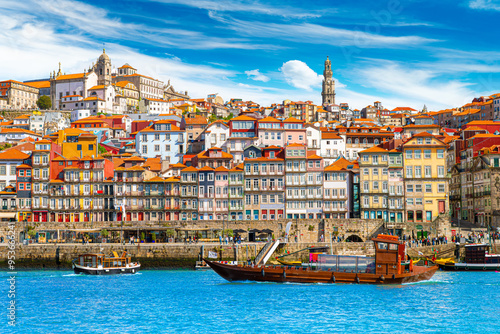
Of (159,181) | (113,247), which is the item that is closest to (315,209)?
(159,181)

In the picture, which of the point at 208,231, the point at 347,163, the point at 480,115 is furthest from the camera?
the point at 480,115

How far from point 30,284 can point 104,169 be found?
1206 inches

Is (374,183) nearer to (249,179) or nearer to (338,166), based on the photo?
(338,166)

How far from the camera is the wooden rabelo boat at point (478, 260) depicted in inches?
2502

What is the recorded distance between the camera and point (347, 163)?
8625cm

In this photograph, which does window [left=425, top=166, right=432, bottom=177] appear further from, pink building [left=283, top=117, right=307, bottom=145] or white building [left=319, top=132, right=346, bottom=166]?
white building [left=319, top=132, right=346, bottom=166]

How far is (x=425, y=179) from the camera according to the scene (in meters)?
79.1

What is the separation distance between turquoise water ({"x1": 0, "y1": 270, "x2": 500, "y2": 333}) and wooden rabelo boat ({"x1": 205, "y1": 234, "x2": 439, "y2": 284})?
0.73m

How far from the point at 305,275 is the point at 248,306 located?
11.0 m

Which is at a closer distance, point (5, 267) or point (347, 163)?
point (5, 267)

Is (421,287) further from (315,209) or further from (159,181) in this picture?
(159,181)

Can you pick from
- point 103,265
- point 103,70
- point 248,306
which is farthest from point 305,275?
point 103,70

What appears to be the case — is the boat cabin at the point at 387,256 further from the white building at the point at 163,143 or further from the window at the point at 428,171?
the white building at the point at 163,143

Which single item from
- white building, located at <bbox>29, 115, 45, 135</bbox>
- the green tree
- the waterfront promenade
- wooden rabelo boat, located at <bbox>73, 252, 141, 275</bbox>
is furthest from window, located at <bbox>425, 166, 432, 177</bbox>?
the green tree
